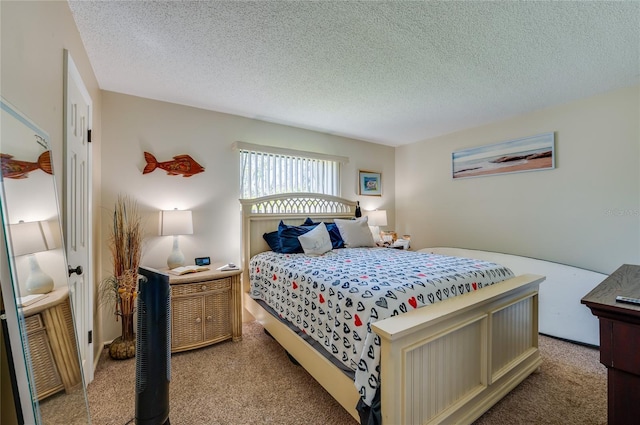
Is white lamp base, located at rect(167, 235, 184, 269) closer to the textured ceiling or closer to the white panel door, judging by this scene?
the white panel door

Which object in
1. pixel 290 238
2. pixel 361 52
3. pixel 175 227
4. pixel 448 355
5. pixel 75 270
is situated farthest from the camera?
pixel 290 238

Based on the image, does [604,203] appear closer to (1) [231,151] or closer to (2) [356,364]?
(2) [356,364]

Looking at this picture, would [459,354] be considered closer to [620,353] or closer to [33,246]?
[620,353]

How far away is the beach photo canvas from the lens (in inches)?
122

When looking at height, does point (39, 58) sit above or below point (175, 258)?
above

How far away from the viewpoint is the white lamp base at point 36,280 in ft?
3.30

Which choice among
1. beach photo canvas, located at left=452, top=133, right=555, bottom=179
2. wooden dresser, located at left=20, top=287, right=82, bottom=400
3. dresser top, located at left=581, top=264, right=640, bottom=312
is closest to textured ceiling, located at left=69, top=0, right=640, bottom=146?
beach photo canvas, located at left=452, top=133, right=555, bottom=179

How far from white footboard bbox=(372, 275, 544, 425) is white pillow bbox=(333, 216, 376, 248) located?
1.63 meters

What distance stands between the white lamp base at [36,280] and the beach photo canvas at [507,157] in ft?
14.1

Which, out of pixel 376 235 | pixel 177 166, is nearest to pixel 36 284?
pixel 177 166

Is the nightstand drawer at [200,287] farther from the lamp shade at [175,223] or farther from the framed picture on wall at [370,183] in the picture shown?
the framed picture on wall at [370,183]

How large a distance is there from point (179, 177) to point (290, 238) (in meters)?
1.40

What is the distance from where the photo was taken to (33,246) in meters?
1.06

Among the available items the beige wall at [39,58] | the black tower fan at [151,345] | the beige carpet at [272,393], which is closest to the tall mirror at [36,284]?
the beige wall at [39,58]
